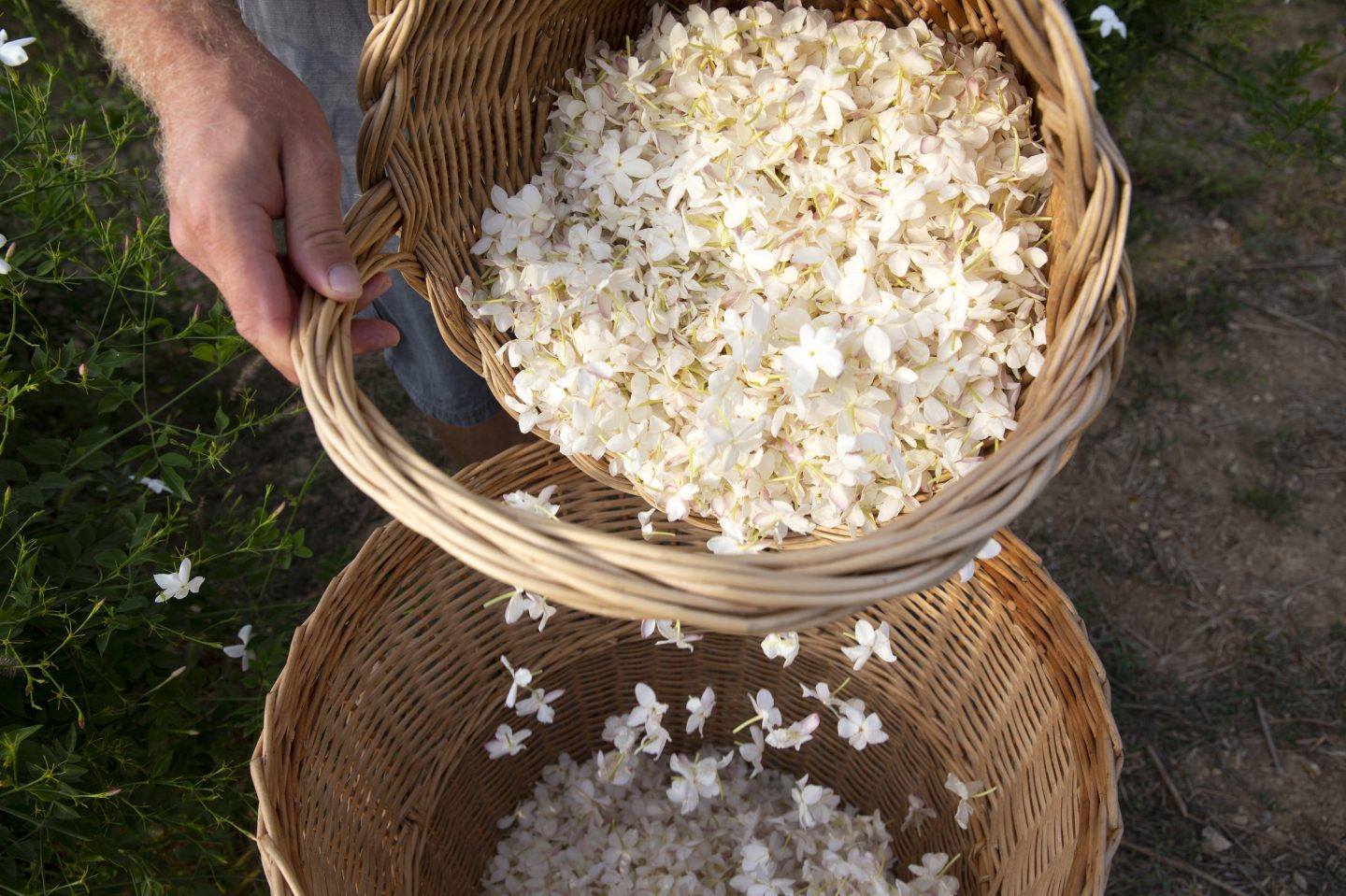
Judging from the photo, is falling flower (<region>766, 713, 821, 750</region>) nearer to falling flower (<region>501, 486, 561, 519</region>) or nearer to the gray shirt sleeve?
falling flower (<region>501, 486, 561, 519</region>)

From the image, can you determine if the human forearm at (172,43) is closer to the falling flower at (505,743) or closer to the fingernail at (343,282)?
the fingernail at (343,282)

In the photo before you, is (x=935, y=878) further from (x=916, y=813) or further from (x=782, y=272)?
(x=782, y=272)

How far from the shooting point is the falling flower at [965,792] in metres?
1.21

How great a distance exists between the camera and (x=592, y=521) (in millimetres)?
1378

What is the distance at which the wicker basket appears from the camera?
701 mm

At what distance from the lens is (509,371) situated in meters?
1.13

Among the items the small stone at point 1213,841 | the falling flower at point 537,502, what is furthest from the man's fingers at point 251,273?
the small stone at point 1213,841

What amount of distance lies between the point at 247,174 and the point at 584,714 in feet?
3.07

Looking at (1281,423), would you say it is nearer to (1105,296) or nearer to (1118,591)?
(1118,591)

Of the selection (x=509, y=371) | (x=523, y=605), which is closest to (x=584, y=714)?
(x=523, y=605)

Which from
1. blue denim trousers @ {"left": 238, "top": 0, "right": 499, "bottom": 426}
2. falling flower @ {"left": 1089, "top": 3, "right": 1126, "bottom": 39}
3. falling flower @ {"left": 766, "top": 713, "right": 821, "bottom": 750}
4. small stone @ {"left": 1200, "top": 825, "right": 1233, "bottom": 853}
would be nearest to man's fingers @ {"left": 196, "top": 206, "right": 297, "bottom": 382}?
blue denim trousers @ {"left": 238, "top": 0, "right": 499, "bottom": 426}

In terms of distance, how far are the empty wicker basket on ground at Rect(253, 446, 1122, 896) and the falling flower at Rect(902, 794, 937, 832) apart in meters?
0.02

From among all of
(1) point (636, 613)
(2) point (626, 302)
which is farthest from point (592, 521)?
(1) point (636, 613)

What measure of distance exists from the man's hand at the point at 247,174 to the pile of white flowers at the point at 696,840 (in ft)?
2.58
